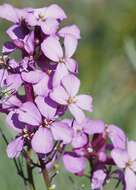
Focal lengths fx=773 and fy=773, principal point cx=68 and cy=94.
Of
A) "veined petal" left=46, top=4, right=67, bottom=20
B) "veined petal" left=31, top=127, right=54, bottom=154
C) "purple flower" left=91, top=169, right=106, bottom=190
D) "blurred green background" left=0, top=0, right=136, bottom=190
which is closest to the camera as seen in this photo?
"veined petal" left=31, top=127, right=54, bottom=154

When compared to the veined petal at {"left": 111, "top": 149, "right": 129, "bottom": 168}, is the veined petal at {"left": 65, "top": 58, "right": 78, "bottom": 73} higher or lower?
higher

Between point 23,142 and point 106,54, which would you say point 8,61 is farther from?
point 106,54

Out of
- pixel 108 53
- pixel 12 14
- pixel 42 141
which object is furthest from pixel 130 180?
pixel 108 53

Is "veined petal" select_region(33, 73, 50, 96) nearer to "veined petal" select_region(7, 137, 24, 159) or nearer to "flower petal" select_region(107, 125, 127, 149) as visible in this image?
"veined petal" select_region(7, 137, 24, 159)

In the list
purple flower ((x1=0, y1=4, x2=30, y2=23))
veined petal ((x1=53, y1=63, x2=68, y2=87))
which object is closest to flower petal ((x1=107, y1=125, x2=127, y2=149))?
veined petal ((x1=53, y1=63, x2=68, y2=87))

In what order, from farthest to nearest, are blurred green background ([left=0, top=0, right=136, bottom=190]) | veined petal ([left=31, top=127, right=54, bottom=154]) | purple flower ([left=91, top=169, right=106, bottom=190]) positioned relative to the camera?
1. blurred green background ([left=0, top=0, right=136, bottom=190])
2. purple flower ([left=91, top=169, right=106, bottom=190])
3. veined petal ([left=31, top=127, right=54, bottom=154])

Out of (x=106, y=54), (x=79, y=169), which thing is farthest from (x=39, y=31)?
(x=106, y=54)

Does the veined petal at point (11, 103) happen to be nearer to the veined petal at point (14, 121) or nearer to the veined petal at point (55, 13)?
the veined petal at point (14, 121)
